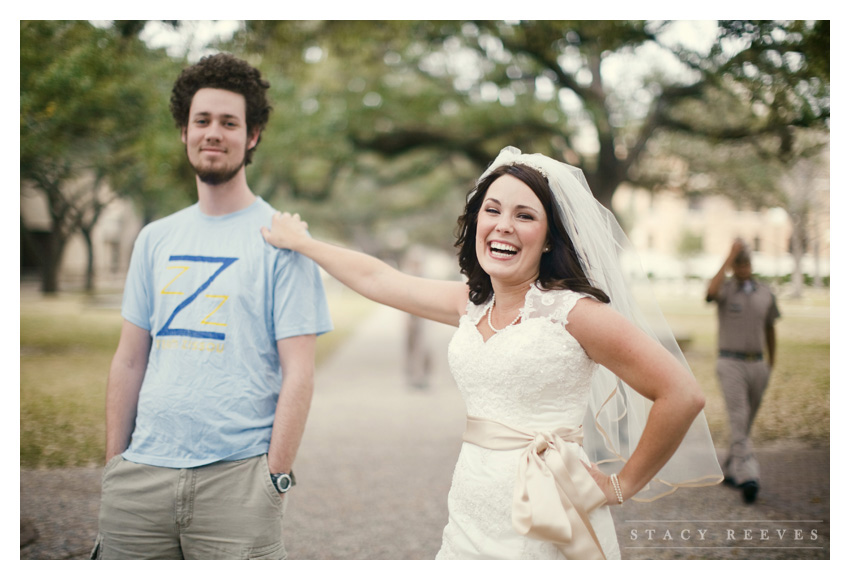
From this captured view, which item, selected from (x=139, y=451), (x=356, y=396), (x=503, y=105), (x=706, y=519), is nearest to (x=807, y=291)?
(x=706, y=519)

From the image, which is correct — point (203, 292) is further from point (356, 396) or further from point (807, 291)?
point (356, 396)

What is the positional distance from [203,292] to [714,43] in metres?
4.51

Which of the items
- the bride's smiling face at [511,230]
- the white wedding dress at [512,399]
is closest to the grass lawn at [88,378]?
the white wedding dress at [512,399]

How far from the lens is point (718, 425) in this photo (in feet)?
22.2

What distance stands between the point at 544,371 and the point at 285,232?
3.57 ft

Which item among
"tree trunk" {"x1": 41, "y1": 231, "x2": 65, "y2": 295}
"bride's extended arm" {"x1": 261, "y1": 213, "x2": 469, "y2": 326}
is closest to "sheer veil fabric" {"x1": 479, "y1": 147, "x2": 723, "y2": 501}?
"bride's extended arm" {"x1": 261, "y1": 213, "x2": 469, "y2": 326}

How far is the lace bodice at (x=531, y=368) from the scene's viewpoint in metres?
2.02

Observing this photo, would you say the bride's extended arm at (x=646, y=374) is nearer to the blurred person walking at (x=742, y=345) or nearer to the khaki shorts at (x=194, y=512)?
the khaki shorts at (x=194, y=512)

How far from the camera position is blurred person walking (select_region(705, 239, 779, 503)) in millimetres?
5070

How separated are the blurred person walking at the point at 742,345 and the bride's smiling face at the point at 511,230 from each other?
3.78 metres

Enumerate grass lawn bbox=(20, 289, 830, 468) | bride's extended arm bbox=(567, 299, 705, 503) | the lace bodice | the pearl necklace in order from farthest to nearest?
grass lawn bbox=(20, 289, 830, 468) < the pearl necklace < the lace bodice < bride's extended arm bbox=(567, 299, 705, 503)

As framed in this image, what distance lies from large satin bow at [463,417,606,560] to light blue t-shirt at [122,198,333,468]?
862 millimetres

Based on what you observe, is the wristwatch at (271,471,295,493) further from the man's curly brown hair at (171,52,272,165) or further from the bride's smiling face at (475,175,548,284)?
the man's curly brown hair at (171,52,272,165)
